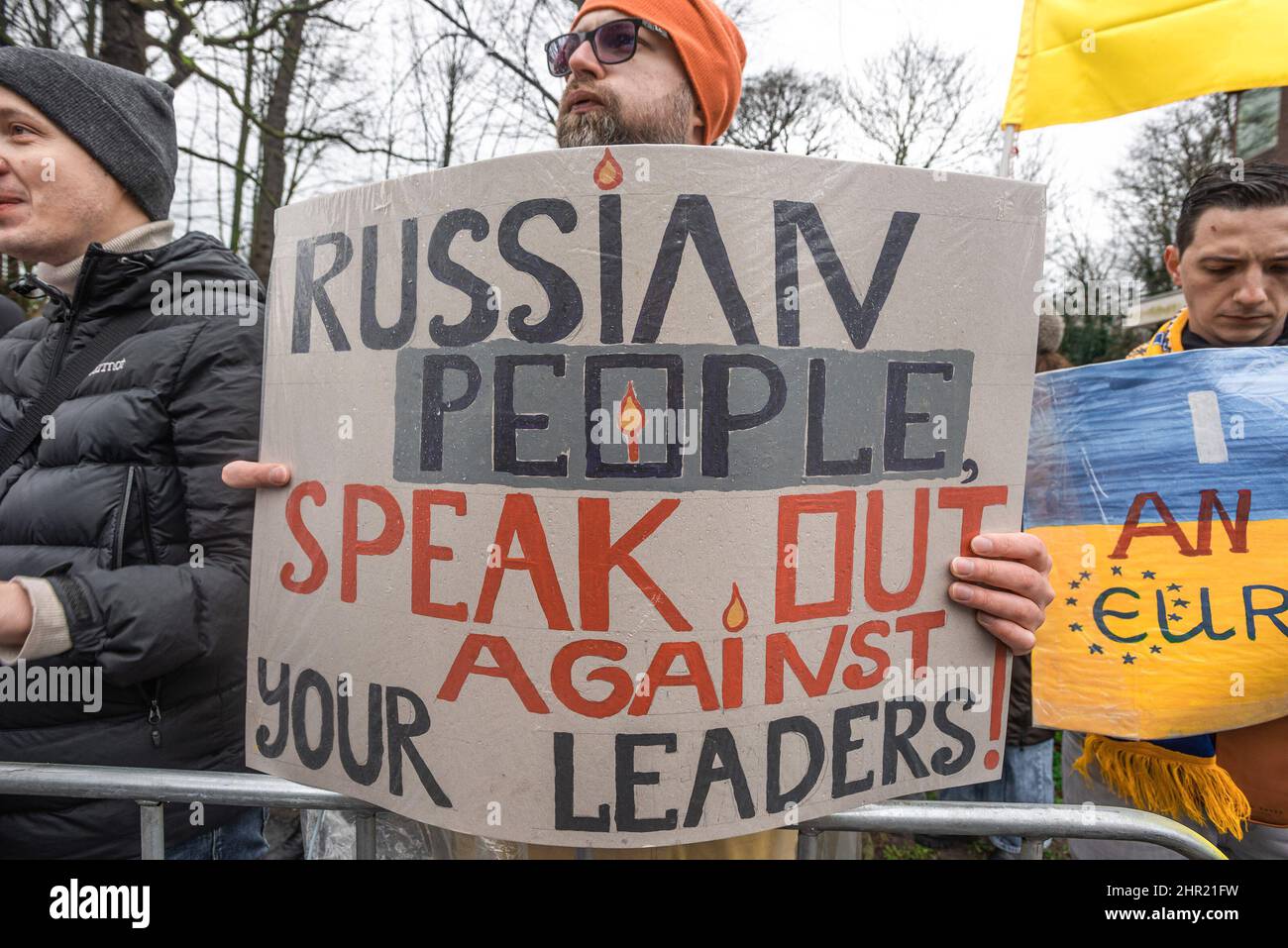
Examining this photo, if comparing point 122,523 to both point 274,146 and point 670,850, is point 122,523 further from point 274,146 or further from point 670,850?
point 274,146

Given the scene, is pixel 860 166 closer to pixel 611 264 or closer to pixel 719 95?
pixel 611 264

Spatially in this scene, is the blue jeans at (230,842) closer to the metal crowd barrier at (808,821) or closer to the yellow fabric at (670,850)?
the metal crowd barrier at (808,821)

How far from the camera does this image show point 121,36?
448 cm

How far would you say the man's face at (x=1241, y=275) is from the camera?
5.35ft

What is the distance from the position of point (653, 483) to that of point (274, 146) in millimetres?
7005

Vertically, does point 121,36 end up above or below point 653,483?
above

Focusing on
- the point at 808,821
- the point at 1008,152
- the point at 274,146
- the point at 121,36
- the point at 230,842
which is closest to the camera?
the point at 808,821

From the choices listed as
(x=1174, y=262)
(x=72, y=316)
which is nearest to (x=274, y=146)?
(x=72, y=316)

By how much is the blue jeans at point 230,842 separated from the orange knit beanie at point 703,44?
1.64m

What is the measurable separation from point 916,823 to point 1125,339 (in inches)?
625

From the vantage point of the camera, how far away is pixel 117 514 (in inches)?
50.7
